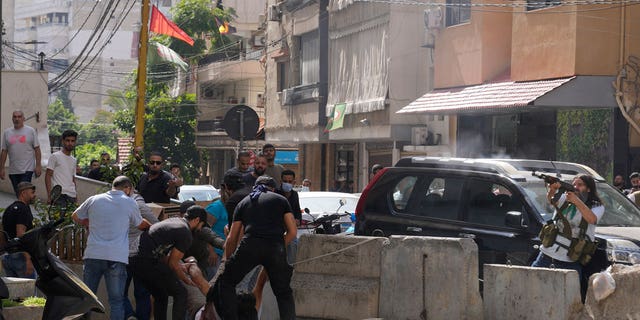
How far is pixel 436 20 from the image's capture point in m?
28.4

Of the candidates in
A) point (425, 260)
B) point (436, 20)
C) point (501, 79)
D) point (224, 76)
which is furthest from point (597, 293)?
point (224, 76)

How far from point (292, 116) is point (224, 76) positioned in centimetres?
1341

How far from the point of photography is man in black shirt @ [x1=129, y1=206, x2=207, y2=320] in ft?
37.1

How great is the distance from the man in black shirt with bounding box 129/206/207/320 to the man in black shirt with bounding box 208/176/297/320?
62 centimetres

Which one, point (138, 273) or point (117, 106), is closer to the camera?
point (138, 273)

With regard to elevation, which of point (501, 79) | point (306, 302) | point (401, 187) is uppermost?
point (501, 79)

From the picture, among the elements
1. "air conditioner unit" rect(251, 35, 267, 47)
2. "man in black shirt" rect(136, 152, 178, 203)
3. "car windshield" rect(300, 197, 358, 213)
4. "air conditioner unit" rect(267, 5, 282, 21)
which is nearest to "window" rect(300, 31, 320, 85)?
"air conditioner unit" rect(267, 5, 282, 21)

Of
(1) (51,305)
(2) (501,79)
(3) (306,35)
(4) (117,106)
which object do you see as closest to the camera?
(1) (51,305)

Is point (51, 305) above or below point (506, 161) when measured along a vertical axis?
below

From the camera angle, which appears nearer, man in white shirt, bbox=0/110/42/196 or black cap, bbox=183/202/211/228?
black cap, bbox=183/202/211/228

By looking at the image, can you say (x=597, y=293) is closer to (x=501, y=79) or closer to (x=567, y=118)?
(x=567, y=118)

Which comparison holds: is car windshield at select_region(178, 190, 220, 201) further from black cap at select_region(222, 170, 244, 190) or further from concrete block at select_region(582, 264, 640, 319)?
concrete block at select_region(582, 264, 640, 319)

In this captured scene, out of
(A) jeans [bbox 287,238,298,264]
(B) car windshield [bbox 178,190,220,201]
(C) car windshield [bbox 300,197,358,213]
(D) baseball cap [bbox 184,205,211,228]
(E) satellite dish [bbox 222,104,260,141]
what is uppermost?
(E) satellite dish [bbox 222,104,260,141]

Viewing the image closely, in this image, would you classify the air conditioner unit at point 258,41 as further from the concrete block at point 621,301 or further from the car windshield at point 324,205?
the concrete block at point 621,301
